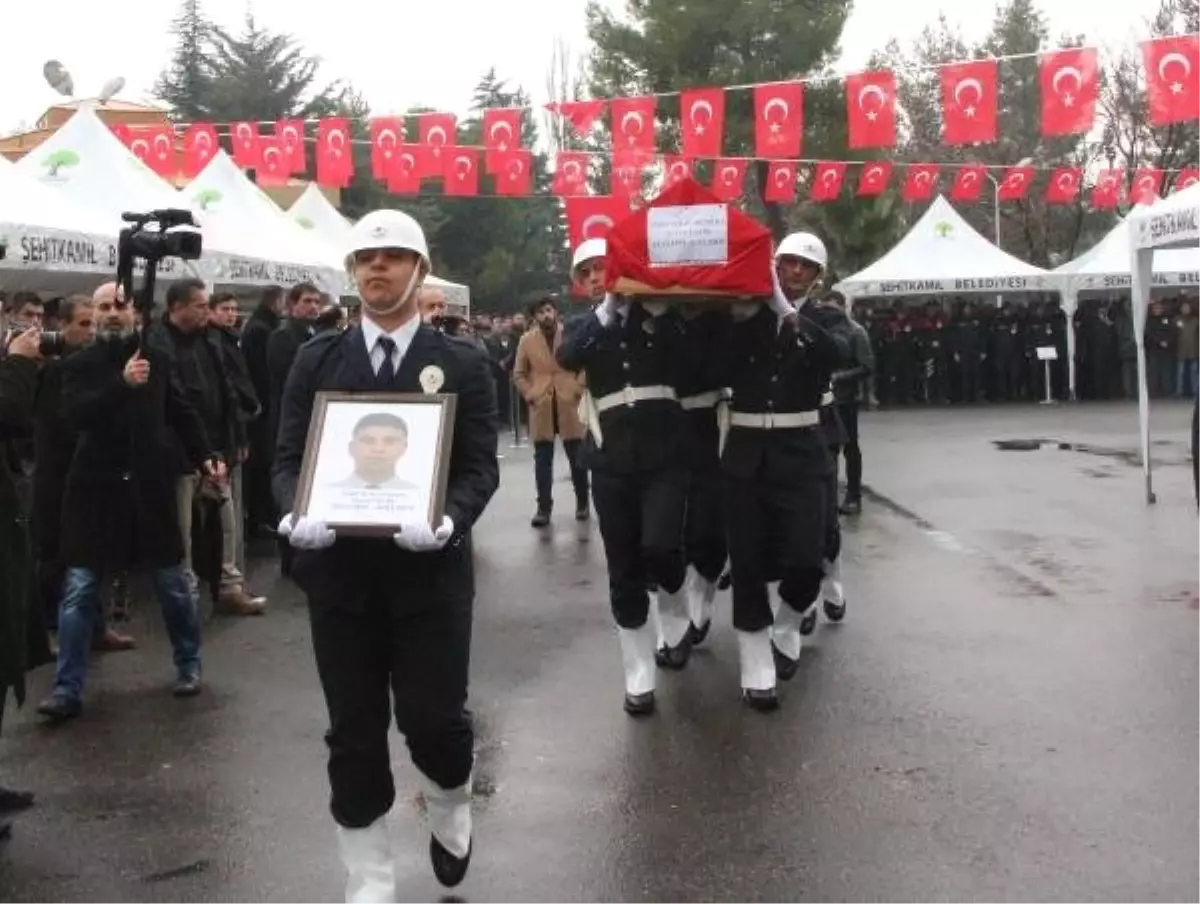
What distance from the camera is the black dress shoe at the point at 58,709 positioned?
641 cm

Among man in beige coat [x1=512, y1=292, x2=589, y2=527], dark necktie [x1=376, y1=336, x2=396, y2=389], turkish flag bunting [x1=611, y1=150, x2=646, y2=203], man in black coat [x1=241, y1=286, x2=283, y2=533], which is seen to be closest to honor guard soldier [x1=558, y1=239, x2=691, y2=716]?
dark necktie [x1=376, y1=336, x2=396, y2=389]

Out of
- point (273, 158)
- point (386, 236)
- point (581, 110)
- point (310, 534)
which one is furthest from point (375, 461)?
point (273, 158)

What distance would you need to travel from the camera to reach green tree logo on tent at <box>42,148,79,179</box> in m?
13.5

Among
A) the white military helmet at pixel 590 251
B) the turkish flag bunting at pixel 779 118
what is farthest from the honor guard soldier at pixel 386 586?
the turkish flag bunting at pixel 779 118

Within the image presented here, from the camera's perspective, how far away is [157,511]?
6.51 meters

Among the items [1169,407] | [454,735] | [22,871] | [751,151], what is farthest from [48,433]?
[751,151]

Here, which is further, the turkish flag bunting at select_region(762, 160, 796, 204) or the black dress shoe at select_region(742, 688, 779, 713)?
the turkish flag bunting at select_region(762, 160, 796, 204)

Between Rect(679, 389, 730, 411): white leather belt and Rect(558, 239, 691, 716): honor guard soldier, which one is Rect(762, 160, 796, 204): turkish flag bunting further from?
Rect(558, 239, 691, 716): honor guard soldier

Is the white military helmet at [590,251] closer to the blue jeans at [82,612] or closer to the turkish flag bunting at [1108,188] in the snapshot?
the blue jeans at [82,612]

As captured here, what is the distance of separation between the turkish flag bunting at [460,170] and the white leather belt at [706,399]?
17.5 m

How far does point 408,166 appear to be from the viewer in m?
23.0

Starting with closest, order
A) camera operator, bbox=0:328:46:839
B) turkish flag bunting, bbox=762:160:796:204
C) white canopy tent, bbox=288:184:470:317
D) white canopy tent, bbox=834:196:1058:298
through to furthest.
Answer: camera operator, bbox=0:328:46:839
white canopy tent, bbox=288:184:470:317
white canopy tent, bbox=834:196:1058:298
turkish flag bunting, bbox=762:160:796:204

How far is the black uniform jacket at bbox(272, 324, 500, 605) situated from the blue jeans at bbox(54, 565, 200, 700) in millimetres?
2735

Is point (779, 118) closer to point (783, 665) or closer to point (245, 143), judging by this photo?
point (245, 143)
